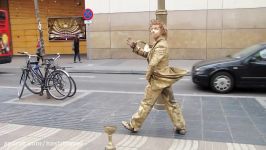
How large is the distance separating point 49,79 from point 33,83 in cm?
62

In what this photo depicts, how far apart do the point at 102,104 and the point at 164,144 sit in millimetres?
2962

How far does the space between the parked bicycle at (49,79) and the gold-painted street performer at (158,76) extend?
3.12 meters

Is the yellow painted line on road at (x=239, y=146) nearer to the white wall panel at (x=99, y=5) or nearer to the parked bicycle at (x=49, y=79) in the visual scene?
the parked bicycle at (x=49, y=79)

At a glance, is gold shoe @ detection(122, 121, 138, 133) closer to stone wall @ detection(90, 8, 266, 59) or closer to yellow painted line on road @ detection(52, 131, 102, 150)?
yellow painted line on road @ detection(52, 131, 102, 150)

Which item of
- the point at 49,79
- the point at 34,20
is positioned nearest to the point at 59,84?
the point at 49,79

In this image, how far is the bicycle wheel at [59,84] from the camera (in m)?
8.04

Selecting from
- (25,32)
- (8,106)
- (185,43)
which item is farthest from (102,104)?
(25,32)

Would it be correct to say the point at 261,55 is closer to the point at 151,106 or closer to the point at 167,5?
the point at 151,106

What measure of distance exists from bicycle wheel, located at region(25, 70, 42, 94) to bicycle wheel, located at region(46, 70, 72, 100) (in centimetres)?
32

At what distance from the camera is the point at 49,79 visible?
26.5 feet

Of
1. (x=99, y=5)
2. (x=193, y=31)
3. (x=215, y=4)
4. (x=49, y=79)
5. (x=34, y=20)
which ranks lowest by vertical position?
(x=49, y=79)

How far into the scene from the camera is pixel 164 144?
4891 millimetres

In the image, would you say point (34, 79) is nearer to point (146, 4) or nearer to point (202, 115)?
point (202, 115)

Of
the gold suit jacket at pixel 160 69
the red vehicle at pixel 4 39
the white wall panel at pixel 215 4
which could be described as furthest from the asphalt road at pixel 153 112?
the white wall panel at pixel 215 4
